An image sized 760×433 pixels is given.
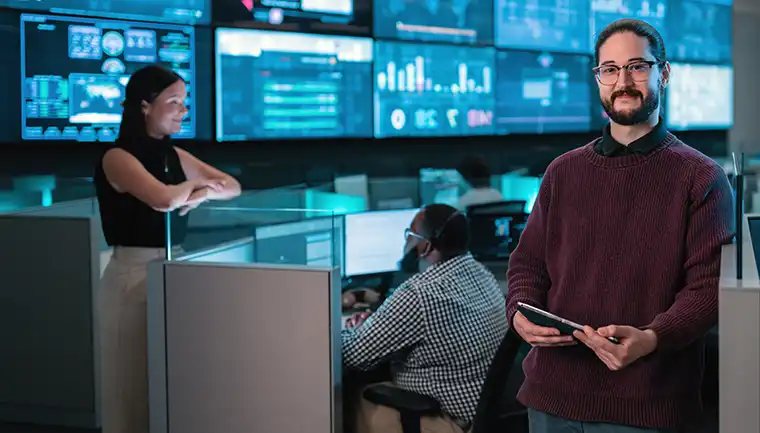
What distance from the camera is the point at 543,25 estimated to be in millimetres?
6516

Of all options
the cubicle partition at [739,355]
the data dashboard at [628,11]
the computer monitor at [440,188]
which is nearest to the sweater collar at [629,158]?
the cubicle partition at [739,355]

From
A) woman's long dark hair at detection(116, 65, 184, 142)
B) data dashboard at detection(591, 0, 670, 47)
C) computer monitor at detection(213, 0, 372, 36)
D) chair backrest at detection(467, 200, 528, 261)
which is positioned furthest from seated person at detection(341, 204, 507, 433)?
data dashboard at detection(591, 0, 670, 47)

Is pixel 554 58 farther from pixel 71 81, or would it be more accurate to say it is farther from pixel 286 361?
pixel 286 361

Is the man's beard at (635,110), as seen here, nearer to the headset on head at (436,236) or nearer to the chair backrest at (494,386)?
the chair backrest at (494,386)

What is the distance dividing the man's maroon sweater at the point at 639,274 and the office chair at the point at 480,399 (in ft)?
2.49

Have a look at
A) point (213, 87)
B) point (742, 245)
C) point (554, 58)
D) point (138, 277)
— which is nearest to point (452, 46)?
point (554, 58)

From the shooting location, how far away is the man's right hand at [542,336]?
5.08 feet

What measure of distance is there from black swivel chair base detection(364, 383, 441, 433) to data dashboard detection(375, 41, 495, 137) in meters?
3.22

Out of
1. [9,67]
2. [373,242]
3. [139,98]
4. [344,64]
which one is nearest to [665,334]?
[139,98]

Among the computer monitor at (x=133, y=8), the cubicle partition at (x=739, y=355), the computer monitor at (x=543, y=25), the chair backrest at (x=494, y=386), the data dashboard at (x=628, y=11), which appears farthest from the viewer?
→ the data dashboard at (x=628, y=11)

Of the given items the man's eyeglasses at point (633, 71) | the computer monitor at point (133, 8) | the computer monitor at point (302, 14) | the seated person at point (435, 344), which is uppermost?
the computer monitor at point (302, 14)

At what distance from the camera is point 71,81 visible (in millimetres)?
4309

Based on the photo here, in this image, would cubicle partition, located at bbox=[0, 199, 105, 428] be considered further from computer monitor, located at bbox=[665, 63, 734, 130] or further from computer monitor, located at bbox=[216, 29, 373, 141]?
computer monitor, located at bbox=[665, 63, 734, 130]

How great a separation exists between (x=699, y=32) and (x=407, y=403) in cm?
559
